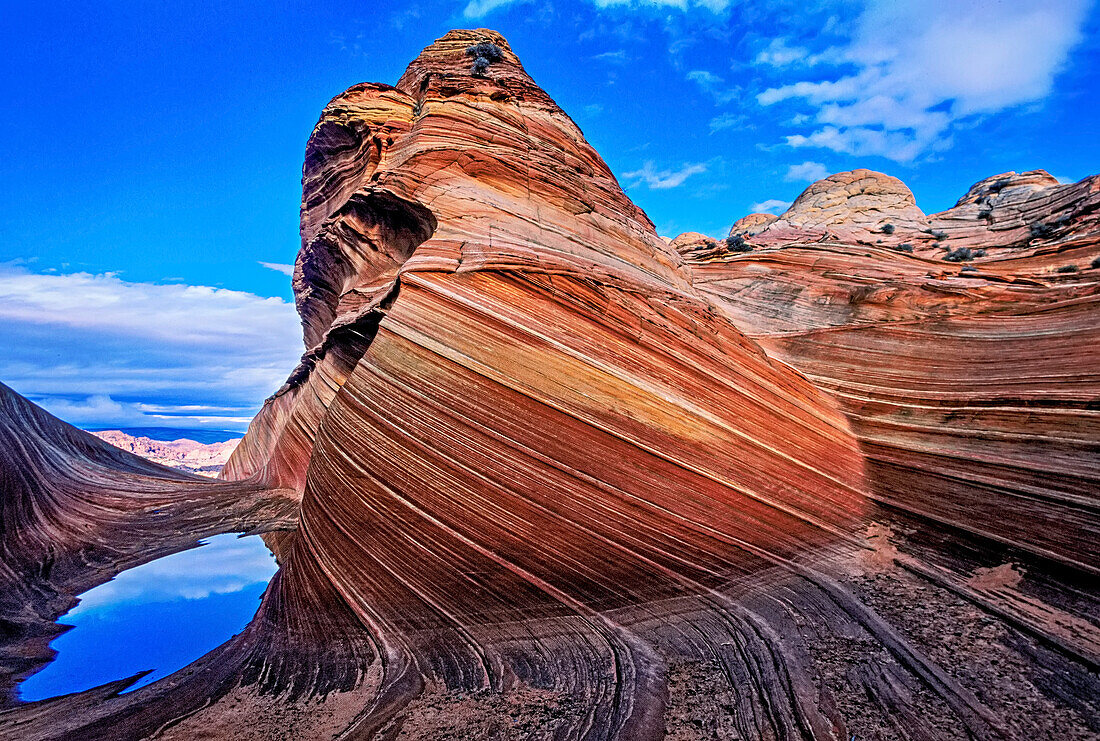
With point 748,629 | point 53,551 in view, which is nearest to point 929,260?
point 748,629

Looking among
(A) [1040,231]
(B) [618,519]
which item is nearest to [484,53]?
(B) [618,519]

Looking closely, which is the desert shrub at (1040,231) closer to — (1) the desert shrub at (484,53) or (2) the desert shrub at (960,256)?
(2) the desert shrub at (960,256)

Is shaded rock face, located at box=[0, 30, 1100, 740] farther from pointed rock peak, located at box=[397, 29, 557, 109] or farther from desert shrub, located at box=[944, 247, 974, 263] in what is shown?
desert shrub, located at box=[944, 247, 974, 263]

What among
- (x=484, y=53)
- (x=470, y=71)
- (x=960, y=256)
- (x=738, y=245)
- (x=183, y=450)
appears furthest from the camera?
(x=183, y=450)

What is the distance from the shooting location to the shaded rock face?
144 inches

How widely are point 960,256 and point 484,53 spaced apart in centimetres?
882

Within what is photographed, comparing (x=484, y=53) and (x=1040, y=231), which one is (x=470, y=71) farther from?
(x=1040, y=231)

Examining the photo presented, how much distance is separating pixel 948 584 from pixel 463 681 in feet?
15.1

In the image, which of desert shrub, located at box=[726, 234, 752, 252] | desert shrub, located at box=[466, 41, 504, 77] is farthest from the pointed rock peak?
desert shrub, located at box=[726, 234, 752, 252]

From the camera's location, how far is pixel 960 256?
26.5ft

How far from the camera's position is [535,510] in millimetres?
4883

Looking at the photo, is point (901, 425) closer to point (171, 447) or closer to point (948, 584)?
point (948, 584)

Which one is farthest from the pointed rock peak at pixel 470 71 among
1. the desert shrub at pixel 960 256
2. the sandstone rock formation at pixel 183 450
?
the sandstone rock formation at pixel 183 450

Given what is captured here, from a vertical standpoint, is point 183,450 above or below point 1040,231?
above
